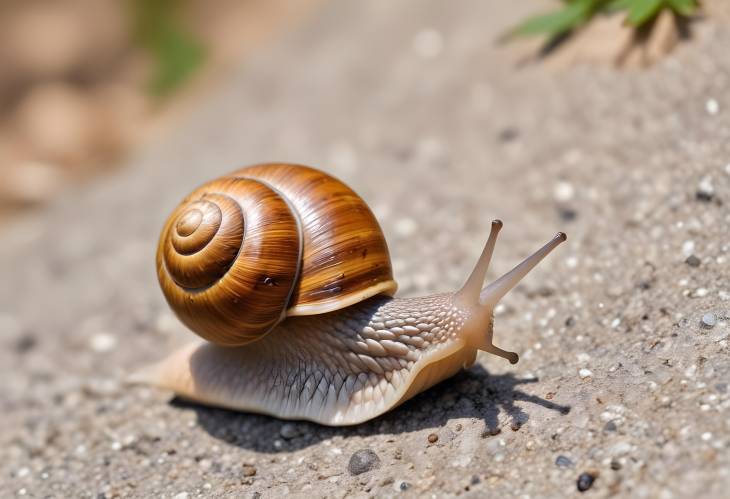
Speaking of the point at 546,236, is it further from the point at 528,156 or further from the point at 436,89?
the point at 436,89

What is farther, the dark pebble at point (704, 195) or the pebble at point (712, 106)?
the pebble at point (712, 106)

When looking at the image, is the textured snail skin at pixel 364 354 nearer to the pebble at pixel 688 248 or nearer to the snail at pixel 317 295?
the snail at pixel 317 295

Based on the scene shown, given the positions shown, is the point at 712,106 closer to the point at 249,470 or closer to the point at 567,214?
the point at 567,214

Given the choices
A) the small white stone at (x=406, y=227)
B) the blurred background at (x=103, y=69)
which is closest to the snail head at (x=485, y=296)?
the small white stone at (x=406, y=227)

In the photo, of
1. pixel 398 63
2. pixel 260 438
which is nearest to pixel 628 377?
pixel 260 438

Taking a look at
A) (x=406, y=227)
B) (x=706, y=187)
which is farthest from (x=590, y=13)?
(x=406, y=227)

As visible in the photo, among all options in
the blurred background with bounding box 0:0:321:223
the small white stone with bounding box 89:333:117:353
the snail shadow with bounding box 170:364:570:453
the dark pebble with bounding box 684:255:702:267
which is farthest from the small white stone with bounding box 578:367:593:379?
the blurred background with bounding box 0:0:321:223

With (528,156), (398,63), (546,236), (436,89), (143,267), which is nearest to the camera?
(546,236)
